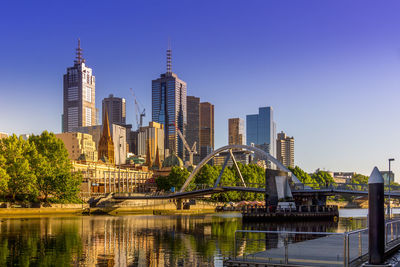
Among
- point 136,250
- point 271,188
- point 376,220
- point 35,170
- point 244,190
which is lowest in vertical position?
point 244,190

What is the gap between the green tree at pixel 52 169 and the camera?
98125 millimetres

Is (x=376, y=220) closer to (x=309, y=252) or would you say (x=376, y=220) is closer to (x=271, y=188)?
(x=309, y=252)

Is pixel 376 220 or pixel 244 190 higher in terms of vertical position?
pixel 376 220

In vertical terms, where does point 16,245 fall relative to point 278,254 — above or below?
below

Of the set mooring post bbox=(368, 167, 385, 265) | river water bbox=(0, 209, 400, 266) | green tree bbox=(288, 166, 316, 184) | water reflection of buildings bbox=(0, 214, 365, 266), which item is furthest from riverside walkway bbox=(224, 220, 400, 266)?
green tree bbox=(288, 166, 316, 184)

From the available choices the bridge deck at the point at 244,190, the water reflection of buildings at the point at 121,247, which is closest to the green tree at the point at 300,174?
the bridge deck at the point at 244,190

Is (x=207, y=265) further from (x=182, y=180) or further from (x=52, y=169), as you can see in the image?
(x=182, y=180)

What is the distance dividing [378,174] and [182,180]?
129637 millimetres

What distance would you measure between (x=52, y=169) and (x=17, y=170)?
883 centimetres

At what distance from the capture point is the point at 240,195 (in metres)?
162

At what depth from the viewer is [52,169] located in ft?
328

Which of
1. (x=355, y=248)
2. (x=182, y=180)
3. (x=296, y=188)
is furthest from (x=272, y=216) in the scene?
(x=182, y=180)

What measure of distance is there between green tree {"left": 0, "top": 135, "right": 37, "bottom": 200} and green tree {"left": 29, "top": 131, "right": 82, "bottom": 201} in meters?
2.08

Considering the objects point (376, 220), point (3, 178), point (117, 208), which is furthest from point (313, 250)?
point (117, 208)
